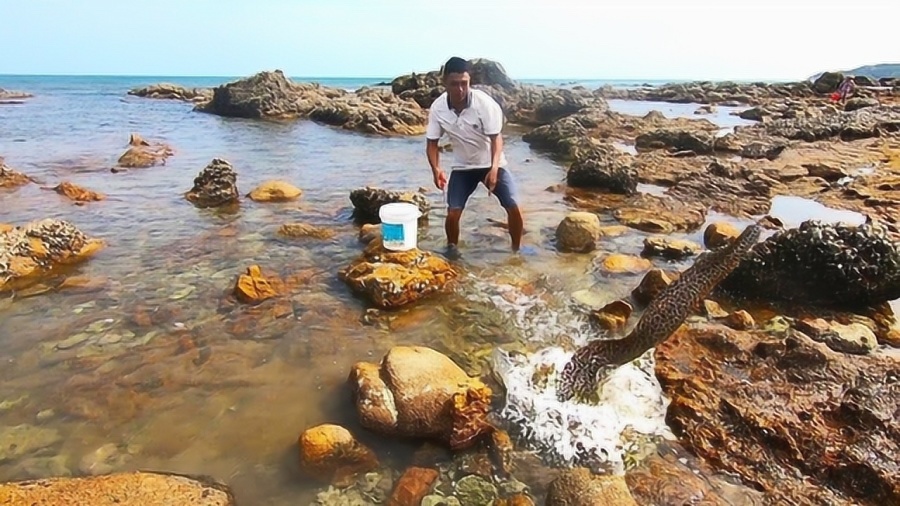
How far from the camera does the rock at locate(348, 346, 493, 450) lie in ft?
11.1

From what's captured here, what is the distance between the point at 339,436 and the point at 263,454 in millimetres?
526

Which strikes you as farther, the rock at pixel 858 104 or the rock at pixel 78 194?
the rock at pixel 858 104

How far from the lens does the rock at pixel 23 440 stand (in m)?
3.24

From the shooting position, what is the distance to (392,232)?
231 inches

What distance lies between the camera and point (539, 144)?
56.3 feet

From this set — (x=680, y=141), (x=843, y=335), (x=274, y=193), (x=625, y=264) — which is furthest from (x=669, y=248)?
(x=680, y=141)

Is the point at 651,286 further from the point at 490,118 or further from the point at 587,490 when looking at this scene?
the point at 587,490

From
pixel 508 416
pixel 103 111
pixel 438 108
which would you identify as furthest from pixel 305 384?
pixel 103 111

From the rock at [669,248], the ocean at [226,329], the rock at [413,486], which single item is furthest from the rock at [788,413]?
the rock at [669,248]

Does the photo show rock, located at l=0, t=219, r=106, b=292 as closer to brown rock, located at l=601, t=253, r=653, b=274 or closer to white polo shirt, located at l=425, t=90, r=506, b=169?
white polo shirt, located at l=425, t=90, r=506, b=169

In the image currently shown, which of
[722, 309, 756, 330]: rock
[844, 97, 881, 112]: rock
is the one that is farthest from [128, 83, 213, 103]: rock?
[722, 309, 756, 330]: rock

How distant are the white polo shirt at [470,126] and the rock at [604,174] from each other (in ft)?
15.6

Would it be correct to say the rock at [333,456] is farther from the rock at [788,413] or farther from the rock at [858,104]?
the rock at [858,104]

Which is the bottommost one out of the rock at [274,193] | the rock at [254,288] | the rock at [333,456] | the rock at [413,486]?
the rock at [413,486]
